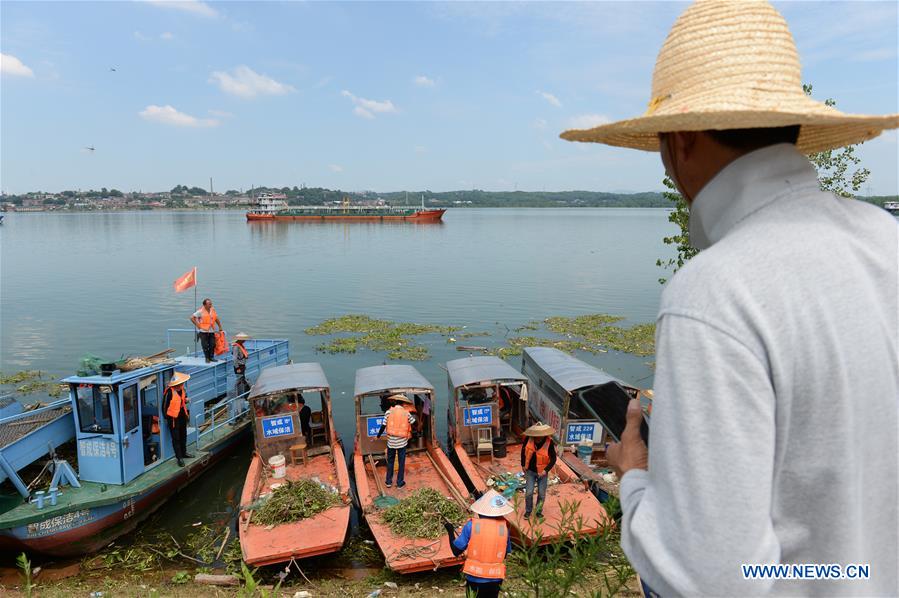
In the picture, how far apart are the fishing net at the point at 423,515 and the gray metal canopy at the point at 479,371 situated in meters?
3.36

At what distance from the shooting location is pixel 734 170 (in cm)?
127

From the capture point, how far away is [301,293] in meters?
39.3

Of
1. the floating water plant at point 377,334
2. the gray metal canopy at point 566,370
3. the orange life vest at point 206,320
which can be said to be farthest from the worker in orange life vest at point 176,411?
the floating water plant at point 377,334

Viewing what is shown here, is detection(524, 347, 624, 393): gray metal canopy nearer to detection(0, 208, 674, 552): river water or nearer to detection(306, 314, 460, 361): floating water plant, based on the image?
detection(0, 208, 674, 552): river water

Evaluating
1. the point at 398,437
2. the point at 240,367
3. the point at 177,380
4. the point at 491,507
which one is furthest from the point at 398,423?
the point at 240,367

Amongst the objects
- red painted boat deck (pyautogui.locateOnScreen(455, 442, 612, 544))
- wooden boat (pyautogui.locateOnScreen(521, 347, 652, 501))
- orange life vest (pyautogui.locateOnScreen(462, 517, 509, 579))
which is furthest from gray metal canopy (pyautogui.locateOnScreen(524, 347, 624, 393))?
orange life vest (pyautogui.locateOnScreen(462, 517, 509, 579))

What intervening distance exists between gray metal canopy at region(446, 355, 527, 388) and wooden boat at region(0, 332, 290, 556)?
6.15 metres

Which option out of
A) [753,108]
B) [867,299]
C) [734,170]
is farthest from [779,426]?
[753,108]

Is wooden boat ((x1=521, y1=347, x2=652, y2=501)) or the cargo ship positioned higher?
the cargo ship

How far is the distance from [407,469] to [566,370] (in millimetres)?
4588

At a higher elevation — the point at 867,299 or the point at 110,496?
the point at 867,299

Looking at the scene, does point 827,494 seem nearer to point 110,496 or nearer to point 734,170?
point 734,170

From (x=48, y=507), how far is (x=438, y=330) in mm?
20405

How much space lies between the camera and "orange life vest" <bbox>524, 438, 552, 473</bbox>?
986 cm
